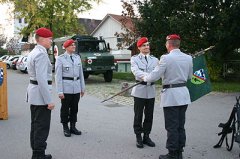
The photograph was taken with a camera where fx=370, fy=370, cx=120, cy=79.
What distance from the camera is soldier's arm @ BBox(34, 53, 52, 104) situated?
539 centimetres

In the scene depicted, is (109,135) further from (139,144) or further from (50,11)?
(50,11)

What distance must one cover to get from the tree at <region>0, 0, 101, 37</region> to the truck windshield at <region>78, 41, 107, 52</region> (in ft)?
Result: 36.4

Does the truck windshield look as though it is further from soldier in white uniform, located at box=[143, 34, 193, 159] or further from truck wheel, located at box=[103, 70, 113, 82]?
soldier in white uniform, located at box=[143, 34, 193, 159]

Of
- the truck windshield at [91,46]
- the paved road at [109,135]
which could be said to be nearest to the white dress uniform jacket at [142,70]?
the paved road at [109,135]

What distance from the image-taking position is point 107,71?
69.5ft

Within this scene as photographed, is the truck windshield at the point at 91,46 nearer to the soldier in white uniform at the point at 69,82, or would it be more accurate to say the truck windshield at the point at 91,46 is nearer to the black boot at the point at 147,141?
the soldier in white uniform at the point at 69,82

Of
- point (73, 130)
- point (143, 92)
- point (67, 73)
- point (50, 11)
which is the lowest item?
point (73, 130)

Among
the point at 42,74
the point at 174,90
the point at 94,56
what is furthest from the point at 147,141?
the point at 94,56

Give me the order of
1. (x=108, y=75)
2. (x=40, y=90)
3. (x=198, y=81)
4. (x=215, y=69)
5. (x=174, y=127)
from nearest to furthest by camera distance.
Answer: (x=40, y=90)
(x=174, y=127)
(x=198, y=81)
(x=215, y=69)
(x=108, y=75)

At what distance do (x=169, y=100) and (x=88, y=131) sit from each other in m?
2.81

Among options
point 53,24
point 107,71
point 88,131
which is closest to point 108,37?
point 53,24

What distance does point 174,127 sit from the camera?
18.4ft

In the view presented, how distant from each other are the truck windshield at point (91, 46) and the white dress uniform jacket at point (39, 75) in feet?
49.0

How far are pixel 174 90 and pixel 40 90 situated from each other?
2.03m
